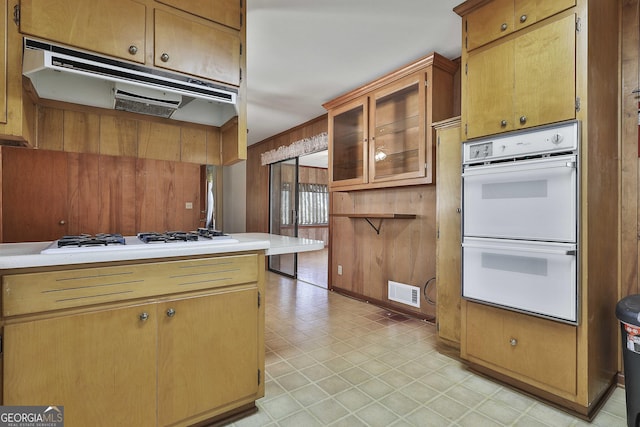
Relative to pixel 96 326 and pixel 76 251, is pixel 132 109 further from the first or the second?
pixel 96 326

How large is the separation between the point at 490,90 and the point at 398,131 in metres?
1.19

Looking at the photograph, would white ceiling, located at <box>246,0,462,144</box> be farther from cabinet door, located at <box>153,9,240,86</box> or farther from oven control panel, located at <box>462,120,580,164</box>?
oven control panel, located at <box>462,120,580,164</box>

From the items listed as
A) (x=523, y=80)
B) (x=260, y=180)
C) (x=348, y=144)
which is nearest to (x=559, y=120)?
(x=523, y=80)

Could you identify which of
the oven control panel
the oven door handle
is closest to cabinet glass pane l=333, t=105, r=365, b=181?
the oven control panel

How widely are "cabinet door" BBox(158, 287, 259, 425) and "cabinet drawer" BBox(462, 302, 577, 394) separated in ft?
4.68

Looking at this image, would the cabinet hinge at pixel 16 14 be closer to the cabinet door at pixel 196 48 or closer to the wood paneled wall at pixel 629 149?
the cabinet door at pixel 196 48

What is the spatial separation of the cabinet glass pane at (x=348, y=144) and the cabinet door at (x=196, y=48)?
72.6 inches

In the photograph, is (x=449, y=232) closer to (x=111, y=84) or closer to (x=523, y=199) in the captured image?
(x=523, y=199)

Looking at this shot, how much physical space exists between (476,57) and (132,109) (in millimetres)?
2209

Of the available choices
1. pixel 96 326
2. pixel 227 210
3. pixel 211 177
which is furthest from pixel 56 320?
pixel 227 210

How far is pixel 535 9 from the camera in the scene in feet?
5.71

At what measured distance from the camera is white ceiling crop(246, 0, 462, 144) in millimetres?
2141

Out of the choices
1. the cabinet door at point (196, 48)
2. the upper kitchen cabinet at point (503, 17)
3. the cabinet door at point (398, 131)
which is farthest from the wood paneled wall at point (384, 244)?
the cabinet door at point (196, 48)

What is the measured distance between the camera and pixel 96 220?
408 cm
